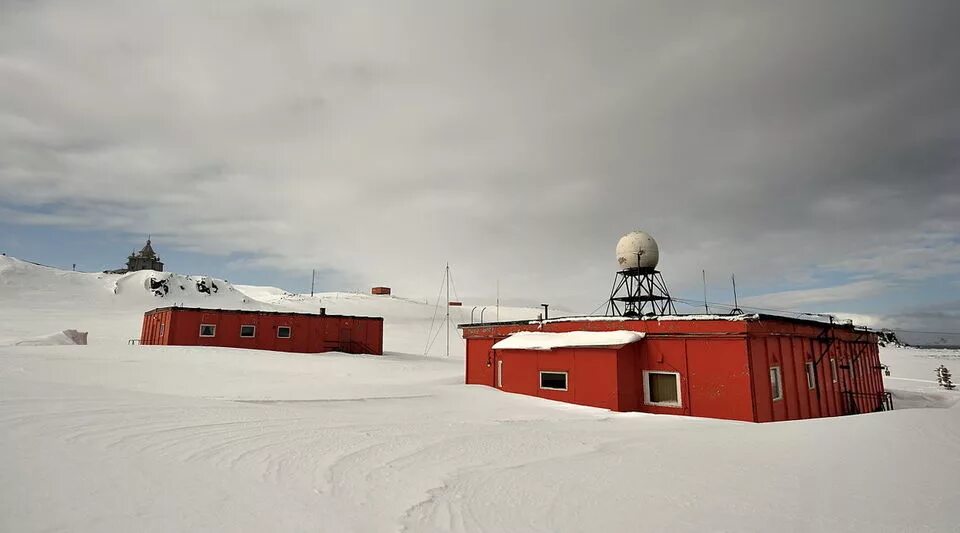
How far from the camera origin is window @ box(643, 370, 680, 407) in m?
17.8

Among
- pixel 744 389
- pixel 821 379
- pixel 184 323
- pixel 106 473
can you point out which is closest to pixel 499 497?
pixel 106 473

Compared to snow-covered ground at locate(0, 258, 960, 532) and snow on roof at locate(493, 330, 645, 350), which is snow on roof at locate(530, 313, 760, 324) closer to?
snow on roof at locate(493, 330, 645, 350)

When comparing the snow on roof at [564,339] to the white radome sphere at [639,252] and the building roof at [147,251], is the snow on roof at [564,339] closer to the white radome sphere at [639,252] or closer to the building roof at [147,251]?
the white radome sphere at [639,252]

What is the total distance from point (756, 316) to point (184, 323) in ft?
120

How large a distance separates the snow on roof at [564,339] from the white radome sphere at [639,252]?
21.4ft

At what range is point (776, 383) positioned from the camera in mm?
17734

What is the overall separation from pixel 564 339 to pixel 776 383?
7841 millimetres

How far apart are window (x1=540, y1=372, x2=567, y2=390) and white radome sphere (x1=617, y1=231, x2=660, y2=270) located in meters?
8.18

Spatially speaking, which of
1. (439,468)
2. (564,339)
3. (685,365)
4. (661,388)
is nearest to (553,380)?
(564,339)

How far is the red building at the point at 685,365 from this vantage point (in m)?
16.7

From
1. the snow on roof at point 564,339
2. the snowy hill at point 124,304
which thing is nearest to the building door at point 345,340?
the snowy hill at point 124,304

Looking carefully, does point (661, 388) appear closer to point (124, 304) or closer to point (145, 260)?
point (124, 304)

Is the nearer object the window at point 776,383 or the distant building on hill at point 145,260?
the window at point 776,383

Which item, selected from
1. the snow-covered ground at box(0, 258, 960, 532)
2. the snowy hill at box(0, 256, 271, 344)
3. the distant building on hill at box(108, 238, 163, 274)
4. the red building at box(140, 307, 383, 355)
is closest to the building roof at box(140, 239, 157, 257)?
the distant building on hill at box(108, 238, 163, 274)
